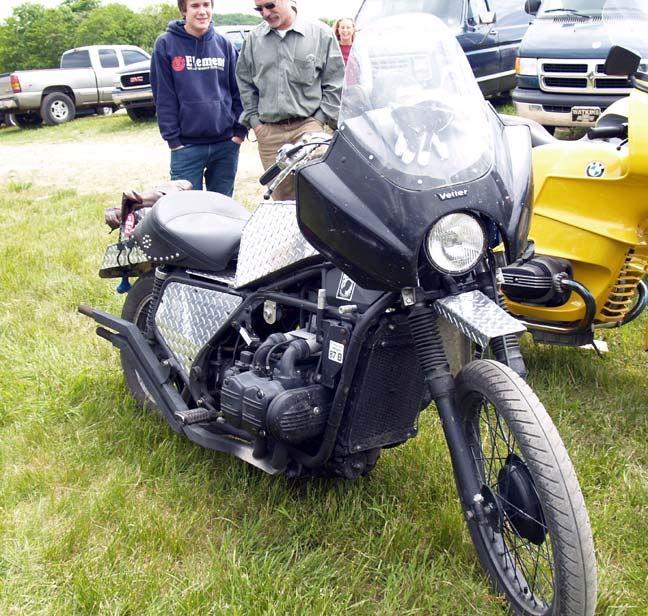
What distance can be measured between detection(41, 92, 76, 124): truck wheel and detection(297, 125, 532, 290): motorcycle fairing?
1933cm

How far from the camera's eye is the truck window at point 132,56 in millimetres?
21000

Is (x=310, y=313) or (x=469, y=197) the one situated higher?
(x=469, y=197)

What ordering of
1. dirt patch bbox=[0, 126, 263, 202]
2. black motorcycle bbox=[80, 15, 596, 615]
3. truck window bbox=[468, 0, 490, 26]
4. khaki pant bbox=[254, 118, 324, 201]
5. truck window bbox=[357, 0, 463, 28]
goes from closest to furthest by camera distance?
black motorcycle bbox=[80, 15, 596, 615] < khaki pant bbox=[254, 118, 324, 201] < dirt patch bbox=[0, 126, 263, 202] < truck window bbox=[357, 0, 463, 28] < truck window bbox=[468, 0, 490, 26]

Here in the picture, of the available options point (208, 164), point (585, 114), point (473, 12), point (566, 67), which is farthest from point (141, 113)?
point (208, 164)

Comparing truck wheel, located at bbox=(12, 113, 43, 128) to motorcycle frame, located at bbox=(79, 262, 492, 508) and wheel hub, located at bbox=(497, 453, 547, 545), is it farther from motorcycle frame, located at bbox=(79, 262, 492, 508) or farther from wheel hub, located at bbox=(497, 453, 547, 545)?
wheel hub, located at bbox=(497, 453, 547, 545)

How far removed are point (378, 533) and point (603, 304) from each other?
1478 millimetres

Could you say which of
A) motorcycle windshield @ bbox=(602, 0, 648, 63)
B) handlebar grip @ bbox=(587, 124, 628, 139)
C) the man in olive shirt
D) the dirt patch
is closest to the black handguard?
handlebar grip @ bbox=(587, 124, 628, 139)

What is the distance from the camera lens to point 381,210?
233 cm

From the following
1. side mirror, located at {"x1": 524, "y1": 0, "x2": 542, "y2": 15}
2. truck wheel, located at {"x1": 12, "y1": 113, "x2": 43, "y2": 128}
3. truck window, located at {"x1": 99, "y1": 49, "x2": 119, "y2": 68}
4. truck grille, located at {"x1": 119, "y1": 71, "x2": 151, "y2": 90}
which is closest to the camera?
side mirror, located at {"x1": 524, "y1": 0, "x2": 542, "y2": 15}

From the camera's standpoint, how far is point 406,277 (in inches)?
92.4

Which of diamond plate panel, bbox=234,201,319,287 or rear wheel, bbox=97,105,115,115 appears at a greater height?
diamond plate panel, bbox=234,201,319,287

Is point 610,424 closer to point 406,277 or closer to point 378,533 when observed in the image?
point 378,533

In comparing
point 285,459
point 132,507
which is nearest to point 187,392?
point 132,507

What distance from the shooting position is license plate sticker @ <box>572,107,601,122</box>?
8250mm
